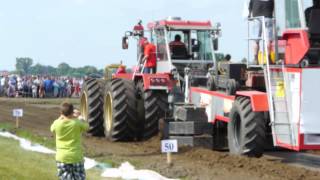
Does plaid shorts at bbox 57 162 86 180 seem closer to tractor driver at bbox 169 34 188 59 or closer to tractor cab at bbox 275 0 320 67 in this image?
tractor cab at bbox 275 0 320 67

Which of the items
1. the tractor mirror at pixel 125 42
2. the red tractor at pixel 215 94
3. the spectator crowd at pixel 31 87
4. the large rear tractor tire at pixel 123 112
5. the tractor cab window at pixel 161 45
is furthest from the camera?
the spectator crowd at pixel 31 87

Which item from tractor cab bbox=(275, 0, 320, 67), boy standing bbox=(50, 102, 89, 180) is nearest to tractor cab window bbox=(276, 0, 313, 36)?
tractor cab bbox=(275, 0, 320, 67)

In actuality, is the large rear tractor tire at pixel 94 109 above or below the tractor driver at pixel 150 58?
below

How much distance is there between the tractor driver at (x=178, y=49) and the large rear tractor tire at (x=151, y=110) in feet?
4.23

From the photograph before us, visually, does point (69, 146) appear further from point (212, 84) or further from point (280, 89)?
point (212, 84)

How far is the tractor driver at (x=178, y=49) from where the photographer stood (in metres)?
18.2

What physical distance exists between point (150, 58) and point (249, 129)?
6078 mm

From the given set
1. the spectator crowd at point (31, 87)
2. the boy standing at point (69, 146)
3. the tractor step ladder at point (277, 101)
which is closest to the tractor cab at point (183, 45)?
the tractor step ladder at point (277, 101)

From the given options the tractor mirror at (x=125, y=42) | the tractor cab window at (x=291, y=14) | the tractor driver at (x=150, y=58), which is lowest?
the tractor driver at (x=150, y=58)

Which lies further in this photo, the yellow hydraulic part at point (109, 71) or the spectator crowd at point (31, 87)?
the spectator crowd at point (31, 87)

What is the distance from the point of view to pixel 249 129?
13117 millimetres

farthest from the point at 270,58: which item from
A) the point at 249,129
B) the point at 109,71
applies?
the point at 109,71

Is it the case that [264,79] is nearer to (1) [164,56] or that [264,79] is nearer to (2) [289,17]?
(2) [289,17]

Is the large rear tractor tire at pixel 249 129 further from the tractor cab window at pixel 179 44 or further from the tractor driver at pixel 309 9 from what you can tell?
the tractor cab window at pixel 179 44
